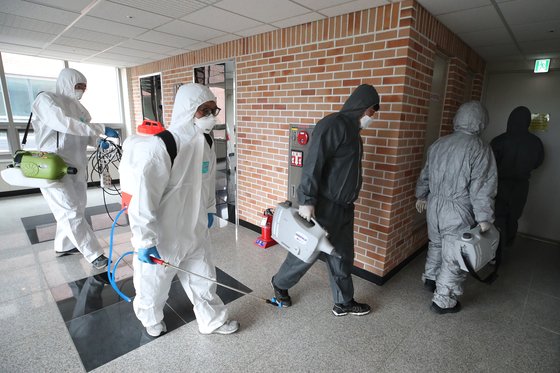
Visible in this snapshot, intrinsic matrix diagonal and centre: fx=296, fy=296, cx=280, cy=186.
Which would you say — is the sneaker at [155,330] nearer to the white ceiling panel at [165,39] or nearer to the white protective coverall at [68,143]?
the white protective coverall at [68,143]

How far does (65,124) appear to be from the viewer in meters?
2.45

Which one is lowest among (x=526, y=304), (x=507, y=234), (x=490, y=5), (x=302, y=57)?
(x=526, y=304)

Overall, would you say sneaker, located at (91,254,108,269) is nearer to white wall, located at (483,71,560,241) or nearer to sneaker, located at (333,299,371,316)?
sneaker, located at (333,299,371,316)

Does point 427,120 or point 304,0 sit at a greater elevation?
point 304,0

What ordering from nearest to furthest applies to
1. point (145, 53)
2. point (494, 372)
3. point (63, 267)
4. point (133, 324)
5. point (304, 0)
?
point (494, 372) < point (133, 324) < point (304, 0) < point (63, 267) < point (145, 53)

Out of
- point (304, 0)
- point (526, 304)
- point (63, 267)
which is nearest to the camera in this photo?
point (304, 0)

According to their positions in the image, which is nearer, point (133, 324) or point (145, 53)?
point (133, 324)

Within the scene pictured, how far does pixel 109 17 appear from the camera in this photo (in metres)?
2.79

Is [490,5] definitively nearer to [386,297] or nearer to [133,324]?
[386,297]

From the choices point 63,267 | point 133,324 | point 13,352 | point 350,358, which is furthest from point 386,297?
point 63,267

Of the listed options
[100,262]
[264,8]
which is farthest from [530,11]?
[100,262]

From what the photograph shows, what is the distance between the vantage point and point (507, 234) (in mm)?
3174

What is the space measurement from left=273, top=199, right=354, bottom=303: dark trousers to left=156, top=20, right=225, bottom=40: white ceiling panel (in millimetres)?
2283

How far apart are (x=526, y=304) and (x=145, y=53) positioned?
17.2 feet
